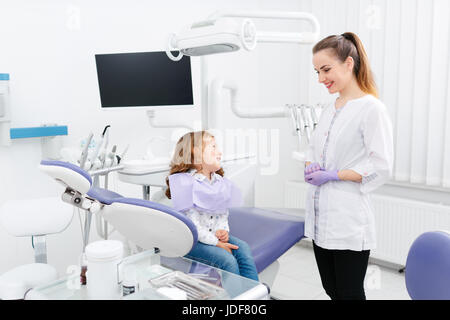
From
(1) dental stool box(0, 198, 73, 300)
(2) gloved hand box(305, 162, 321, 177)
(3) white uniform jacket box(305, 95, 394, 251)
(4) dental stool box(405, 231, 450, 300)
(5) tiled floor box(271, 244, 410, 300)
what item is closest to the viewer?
(4) dental stool box(405, 231, 450, 300)

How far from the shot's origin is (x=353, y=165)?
1.44 metres

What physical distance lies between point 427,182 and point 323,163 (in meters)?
1.44

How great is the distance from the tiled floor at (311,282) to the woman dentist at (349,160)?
3.25 ft

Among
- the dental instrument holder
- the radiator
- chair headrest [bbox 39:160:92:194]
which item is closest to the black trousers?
the dental instrument holder

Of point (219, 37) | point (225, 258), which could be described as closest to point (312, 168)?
point (225, 258)

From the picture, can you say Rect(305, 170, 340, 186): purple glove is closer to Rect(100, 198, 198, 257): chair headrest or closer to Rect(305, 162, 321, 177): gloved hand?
Rect(305, 162, 321, 177): gloved hand

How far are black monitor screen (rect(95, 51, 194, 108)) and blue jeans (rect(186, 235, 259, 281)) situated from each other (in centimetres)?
105

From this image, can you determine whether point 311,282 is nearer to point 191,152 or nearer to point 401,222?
point 401,222

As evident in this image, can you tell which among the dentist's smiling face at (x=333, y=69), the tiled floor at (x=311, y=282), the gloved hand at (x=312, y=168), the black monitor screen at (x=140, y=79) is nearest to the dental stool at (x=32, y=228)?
the black monitor screen at (x=140, y=79)

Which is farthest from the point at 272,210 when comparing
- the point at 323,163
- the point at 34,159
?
the point at 34,159

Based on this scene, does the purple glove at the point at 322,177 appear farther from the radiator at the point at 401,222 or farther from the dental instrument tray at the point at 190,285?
the radiator at the point at 401,222

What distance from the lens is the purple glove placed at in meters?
1.43

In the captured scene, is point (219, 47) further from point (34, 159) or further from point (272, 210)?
point (34, 159)
